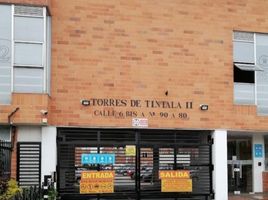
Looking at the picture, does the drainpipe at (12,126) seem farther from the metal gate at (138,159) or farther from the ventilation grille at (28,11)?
the ventilation grille at (28,11)

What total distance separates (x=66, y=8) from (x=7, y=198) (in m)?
10.1

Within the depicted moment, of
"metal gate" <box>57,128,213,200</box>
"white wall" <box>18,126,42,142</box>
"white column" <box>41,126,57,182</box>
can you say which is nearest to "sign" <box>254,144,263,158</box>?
"metal gate" <box>57,128,213,200</box>

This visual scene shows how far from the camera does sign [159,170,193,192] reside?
1811 centimetres

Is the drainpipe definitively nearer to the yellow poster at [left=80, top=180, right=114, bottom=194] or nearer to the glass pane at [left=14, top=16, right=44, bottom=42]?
the glass pane at [left=14, top=16, right=44, bottom=42]

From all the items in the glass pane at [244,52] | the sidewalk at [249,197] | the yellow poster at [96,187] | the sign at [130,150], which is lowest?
the sidewalk at [249,197]

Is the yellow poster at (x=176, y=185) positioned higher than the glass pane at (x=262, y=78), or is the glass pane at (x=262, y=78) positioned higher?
the glass pane at (x=262, y=78)

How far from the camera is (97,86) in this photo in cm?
1756

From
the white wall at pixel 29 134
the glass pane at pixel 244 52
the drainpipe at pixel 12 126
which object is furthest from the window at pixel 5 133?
the glass pane at pixel 244 52

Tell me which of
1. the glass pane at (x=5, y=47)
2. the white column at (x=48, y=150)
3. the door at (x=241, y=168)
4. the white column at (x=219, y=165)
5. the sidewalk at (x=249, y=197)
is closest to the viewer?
the glass pane at (x=5, y=47)

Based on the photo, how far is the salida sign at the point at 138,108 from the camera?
1750cm

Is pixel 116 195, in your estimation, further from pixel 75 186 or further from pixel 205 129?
pixel 205 129

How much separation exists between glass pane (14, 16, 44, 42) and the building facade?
3cm

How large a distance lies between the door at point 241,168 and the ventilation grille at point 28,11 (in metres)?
10.5

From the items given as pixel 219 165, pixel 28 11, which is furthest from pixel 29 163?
pixel 219 165
